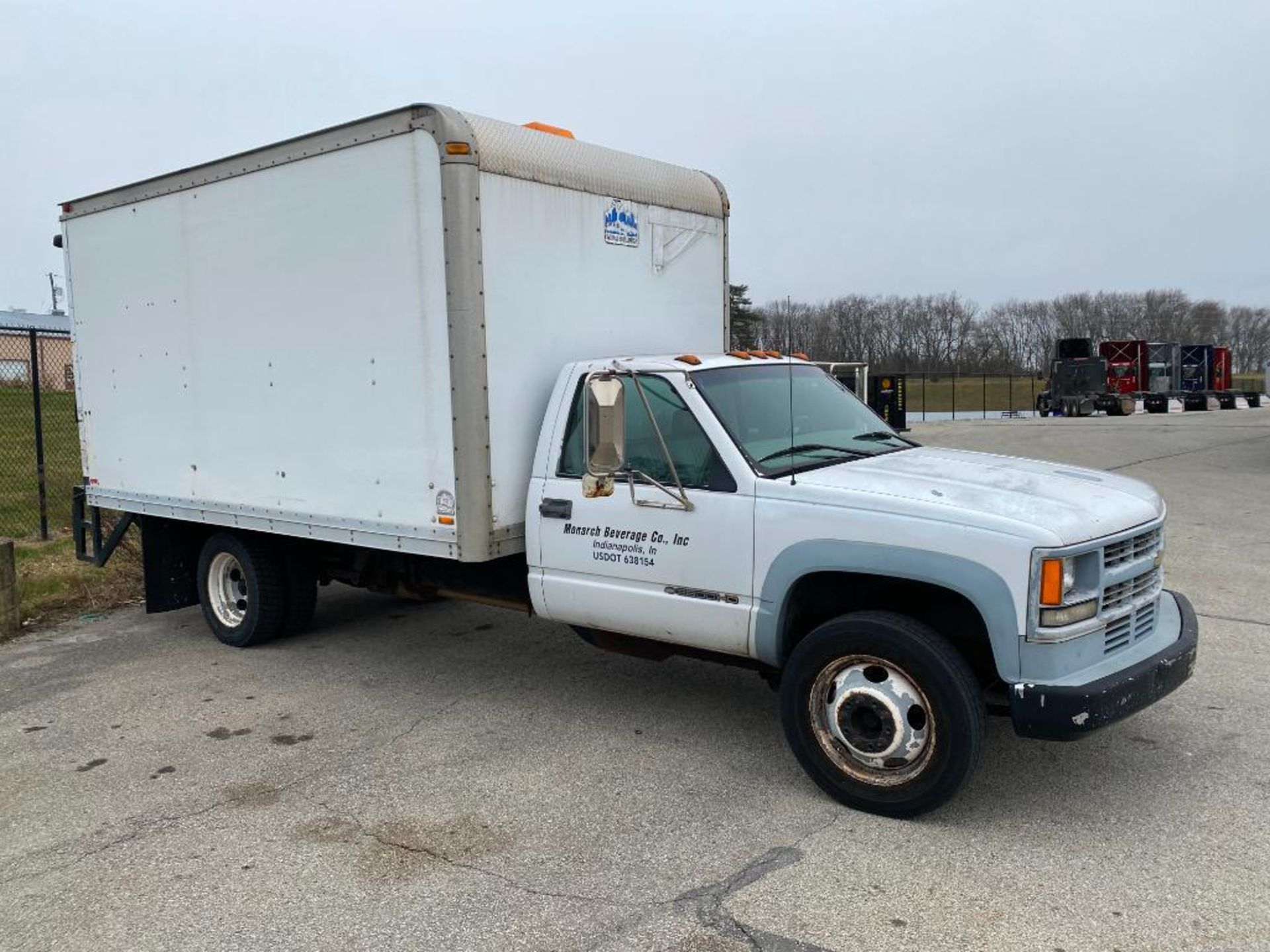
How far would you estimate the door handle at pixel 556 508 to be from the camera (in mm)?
5191

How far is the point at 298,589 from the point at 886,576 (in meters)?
4.57

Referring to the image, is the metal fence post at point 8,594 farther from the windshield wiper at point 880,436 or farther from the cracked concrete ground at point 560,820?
the windshield wiper at point 880,436

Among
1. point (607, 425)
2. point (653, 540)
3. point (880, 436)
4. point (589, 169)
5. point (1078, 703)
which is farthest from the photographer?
point (589, 169)

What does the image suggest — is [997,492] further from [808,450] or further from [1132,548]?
[808,450]

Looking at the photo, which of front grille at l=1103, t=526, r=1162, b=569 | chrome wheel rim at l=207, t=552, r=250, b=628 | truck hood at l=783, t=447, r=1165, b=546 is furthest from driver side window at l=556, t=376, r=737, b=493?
chrome wheel rim at l=207, t=552, r=250, b=628

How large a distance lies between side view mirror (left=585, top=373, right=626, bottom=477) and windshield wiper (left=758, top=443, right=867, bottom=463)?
0.69 metres

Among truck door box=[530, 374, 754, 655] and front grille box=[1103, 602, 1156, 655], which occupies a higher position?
truck door box=[530, 374, 754, 655]

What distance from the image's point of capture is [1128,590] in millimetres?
4250

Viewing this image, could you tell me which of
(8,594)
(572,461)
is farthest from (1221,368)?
(8,594)

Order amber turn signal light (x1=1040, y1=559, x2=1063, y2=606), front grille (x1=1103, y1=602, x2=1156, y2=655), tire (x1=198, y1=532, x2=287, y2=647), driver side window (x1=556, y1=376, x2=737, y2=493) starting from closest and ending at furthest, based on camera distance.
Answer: amber turn signal light (x1=1040, y1=559, x2=1063, y2=606) < front grille (x1=1103, y1=602, x2=1156, y2=655) < driver side window (x1=556, y1=376, x2=737, y2=493) < tire (x1=198, y1=532, x2=287, y2=647)

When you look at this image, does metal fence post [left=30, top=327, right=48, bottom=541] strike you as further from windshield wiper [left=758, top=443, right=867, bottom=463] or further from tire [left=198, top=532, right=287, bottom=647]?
windshield wiper [left=758, top=443, right=867, bottom=463]

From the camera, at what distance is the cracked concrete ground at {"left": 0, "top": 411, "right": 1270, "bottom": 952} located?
3498 millimetres

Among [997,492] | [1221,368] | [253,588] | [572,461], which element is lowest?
[253,588]

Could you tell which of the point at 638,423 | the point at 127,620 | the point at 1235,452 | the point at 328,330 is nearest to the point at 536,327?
the point at 638,423
